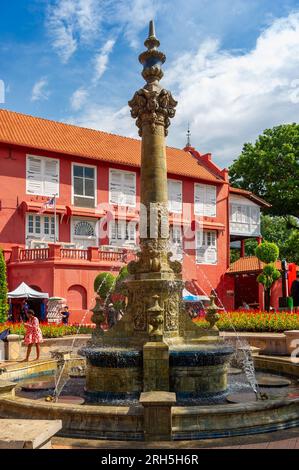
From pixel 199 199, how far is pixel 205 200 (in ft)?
1.95

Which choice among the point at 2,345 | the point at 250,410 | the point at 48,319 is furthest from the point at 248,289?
the point at 250,410

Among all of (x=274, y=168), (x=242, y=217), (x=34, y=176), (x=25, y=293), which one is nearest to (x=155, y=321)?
(x=25, y=293)

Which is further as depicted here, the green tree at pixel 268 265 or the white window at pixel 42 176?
the white window at pixel 42 176

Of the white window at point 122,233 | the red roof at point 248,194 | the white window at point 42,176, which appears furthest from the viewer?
the red roof at point 248,194

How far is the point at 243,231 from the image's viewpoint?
40625mm

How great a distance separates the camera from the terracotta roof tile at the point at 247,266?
3675 centimetres

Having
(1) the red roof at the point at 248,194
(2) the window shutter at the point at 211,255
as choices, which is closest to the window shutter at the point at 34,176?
(2) the window shutter at the point at 211,255

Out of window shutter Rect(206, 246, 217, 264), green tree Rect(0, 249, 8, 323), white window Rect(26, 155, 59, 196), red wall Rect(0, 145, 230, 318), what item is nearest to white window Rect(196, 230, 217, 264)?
window shutter Rect(206, 246, 217, 264)

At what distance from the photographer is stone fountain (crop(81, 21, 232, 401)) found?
32.2ft

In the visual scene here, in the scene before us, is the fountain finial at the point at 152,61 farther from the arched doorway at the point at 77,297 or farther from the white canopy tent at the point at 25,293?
the arched doorway at the point at 77,297

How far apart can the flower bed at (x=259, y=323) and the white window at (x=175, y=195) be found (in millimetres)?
16022

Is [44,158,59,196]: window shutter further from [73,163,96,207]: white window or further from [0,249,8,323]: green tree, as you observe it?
[0,249,8,323]: green tree

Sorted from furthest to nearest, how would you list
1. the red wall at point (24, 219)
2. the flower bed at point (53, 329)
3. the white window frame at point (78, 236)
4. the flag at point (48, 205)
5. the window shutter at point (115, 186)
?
the window shutter at point (115, 186)
the white window frame at point (78, 236)
the flag at point (48, 205)
the red wall at point (24, 219)
the flower bed at point (53, 329)

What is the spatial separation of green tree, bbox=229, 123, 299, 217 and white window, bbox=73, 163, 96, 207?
19.6 m
